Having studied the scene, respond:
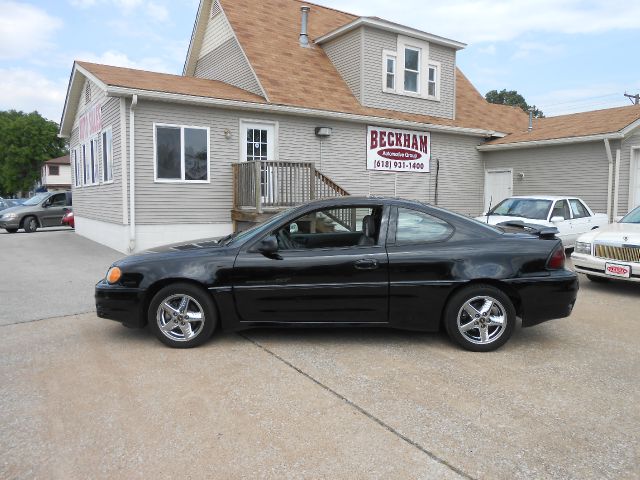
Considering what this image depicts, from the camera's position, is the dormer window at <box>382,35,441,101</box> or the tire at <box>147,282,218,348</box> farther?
the dormer window at <box>382,35,441,101</box>

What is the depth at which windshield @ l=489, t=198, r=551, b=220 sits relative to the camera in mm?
10547

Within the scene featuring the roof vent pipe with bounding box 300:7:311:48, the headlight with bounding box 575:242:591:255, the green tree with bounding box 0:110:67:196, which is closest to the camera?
the headlight with bounding box 575:242:591:255

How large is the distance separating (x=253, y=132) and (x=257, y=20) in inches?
209

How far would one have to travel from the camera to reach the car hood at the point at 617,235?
7129mm

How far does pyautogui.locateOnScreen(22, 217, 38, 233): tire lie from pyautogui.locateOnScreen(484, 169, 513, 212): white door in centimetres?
1671

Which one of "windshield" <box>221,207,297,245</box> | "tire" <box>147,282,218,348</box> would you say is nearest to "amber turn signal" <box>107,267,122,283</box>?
"tire" <box>147,282,218,348</box>

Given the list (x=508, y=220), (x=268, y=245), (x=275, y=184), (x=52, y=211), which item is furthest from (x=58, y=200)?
(x=268, y=245)

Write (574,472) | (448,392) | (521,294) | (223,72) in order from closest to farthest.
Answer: (574,472) < (448,392) < (521,294) < (223,72)

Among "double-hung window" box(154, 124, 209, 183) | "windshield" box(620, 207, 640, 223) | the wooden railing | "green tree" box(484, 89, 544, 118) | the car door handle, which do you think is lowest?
the car door handle

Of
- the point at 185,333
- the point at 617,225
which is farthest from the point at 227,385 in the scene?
the point at 617,225

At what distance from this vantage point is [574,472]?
2.70 metres

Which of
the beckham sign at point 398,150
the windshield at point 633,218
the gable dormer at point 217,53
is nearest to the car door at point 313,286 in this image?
the windshield at point 633,218

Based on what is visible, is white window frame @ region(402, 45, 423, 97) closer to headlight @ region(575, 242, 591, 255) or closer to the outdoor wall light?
the outdoor wall light

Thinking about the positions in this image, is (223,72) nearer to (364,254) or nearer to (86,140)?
(86,140)
